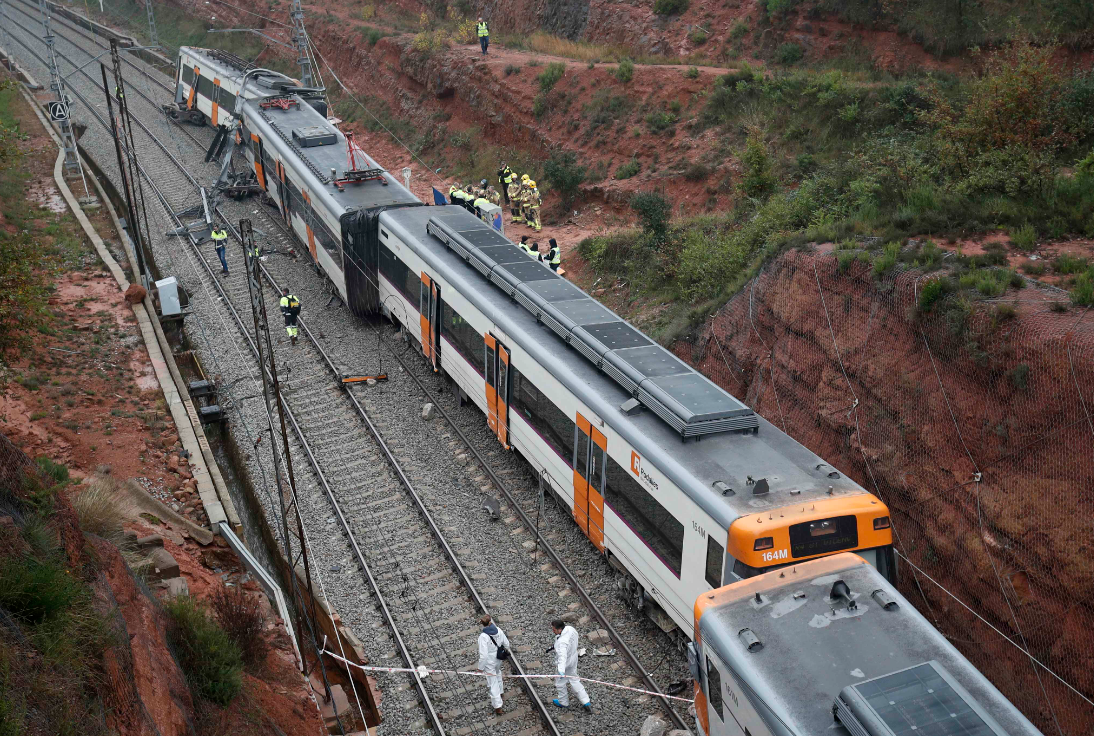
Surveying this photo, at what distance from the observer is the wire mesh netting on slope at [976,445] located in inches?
428

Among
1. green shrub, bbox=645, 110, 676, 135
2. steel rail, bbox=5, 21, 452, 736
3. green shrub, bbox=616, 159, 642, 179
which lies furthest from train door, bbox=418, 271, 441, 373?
green shrub, bbox=645, 110, 676, 135

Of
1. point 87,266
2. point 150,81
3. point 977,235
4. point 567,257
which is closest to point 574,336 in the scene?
point 977,235

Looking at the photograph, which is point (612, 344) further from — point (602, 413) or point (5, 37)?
point (5, 37)

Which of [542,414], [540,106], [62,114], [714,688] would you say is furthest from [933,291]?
[62,114]

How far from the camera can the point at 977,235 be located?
14875 mm

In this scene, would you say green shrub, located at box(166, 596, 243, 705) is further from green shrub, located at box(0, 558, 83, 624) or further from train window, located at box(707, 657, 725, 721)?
train window, located at box(707, 657, 725, 721)

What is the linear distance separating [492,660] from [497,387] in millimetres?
5730

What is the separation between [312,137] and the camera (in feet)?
84.7

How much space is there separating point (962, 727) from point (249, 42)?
58013mm

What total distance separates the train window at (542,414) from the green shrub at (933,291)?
18.4 feet

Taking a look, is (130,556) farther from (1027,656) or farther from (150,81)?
(150,81)

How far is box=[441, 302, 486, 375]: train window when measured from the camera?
1675 cm

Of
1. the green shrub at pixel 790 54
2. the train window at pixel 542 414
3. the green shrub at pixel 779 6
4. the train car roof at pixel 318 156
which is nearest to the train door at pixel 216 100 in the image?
the train car roof at pixel 318 156

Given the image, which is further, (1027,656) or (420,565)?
(420,565)
